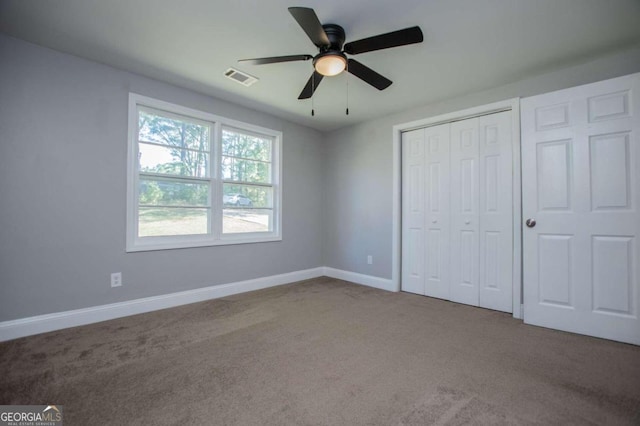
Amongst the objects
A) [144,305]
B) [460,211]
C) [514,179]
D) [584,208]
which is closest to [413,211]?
[460,211]

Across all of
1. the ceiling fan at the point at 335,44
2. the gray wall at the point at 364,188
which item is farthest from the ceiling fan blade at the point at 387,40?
the gray wall at the point at 364,188

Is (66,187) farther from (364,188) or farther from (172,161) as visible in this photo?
(364,188)

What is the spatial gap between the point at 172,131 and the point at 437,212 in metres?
3.45

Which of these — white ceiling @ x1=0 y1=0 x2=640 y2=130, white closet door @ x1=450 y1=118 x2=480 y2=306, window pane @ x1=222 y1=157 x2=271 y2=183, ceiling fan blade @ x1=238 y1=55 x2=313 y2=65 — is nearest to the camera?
white ceiling @ x1=0 y1=0 x2=640 y2=130

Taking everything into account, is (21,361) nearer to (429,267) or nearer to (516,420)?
(516,420)

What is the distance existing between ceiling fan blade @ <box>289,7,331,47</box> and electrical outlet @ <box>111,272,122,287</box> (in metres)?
2.90

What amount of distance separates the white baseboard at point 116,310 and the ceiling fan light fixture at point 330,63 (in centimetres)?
287

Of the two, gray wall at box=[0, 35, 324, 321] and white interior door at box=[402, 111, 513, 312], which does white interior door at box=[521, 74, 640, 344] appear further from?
gray wall at box=[0, 35, 324, 321]

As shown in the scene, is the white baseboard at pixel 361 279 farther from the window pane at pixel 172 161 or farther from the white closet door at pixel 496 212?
the window pane at pixel 172 161

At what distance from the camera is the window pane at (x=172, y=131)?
3139mm

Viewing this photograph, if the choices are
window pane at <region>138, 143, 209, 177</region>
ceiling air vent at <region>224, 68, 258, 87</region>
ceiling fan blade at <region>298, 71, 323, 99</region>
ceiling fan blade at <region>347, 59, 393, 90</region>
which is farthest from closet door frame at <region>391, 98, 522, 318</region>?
window pane at <region>138, 143, 209, 177</region>

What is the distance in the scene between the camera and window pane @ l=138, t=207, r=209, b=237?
10.3 ft

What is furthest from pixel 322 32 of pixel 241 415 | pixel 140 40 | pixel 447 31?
pixel 241 415

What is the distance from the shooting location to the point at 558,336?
2.48 metres
